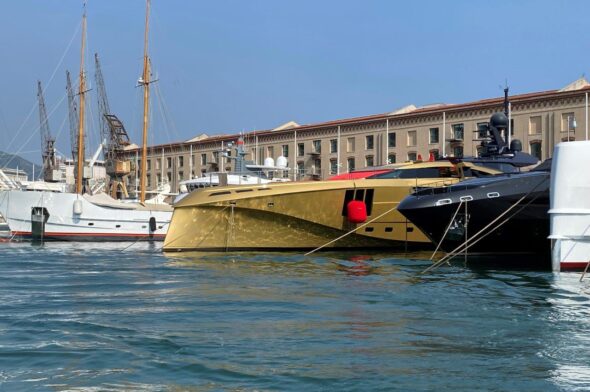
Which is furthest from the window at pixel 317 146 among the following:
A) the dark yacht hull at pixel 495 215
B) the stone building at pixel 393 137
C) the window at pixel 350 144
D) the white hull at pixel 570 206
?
the white hull at pixel 570 206

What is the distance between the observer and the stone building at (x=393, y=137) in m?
48.5

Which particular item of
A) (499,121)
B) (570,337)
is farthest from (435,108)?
(570,337)

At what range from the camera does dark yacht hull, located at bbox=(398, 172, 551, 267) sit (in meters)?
17.8

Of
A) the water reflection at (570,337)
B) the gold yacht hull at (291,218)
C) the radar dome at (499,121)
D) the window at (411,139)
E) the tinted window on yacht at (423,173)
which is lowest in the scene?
the water reflection at (570,337)

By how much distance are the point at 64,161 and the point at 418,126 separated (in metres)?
36.5

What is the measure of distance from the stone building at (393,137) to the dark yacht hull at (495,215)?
860 inches

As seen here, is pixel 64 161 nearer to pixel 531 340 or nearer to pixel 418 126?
pixel 418 126

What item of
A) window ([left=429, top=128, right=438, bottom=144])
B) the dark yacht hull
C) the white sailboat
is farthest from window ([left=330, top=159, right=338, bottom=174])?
the dark yacht hull

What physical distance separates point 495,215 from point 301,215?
6.79m

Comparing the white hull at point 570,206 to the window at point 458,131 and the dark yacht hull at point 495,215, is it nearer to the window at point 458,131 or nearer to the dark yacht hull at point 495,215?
the dark yacht hull at point 495,215

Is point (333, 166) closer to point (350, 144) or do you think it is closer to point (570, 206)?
point (350, 144)

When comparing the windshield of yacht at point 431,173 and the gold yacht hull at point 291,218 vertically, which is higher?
the windshield of yacht at point 431,173

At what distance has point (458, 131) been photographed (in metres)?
54.2

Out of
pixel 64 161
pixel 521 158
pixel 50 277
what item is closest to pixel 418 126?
pixel 521 158
